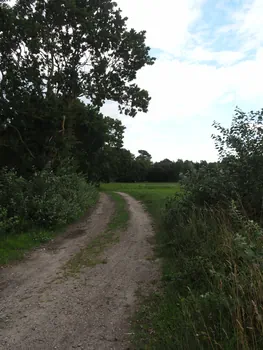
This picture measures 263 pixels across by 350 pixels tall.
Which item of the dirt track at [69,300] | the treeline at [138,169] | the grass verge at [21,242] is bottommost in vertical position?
the dirt track at [69,300]

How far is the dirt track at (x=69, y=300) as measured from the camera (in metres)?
3.38

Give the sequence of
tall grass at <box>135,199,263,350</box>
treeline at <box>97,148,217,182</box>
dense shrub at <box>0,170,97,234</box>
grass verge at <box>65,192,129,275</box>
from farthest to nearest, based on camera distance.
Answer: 1. treeline at <box>97,148,217,182</box>
2. dense shrub at <box>0,170,97,234</box>
3. grass verge at <box>65,192,129,275</box>
4. tall grass at <box>135,199,263,350</box>

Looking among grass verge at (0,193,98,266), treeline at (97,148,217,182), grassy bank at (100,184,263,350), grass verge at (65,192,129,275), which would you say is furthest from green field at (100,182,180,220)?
grassy bank at (100,184,263,350)

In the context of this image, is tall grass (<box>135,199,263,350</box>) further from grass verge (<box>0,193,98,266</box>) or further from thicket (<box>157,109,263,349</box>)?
grass verge (<box>0,193,98,266</box>)

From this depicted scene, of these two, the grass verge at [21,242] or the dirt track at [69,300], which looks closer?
the dirt track at [69,300]

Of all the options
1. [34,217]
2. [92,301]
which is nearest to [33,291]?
[92,301]

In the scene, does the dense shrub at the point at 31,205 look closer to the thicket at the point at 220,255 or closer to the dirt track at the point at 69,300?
the dirt track at the point at 69,300

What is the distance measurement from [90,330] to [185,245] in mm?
3451

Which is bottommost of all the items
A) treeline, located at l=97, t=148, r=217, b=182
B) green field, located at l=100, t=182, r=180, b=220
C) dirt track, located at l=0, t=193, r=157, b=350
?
dirt track, located at l=0, t=193, r=157, b=350

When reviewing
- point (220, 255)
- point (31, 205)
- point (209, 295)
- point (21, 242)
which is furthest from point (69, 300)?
point (31, 205)

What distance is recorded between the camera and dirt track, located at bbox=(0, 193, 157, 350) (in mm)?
3378

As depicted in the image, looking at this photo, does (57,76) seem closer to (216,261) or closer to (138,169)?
(216,261)

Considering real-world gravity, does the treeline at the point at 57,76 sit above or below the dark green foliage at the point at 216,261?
Answer: above

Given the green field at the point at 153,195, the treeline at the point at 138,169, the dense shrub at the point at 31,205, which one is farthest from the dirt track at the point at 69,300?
the green field at the point at 153,195
